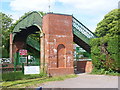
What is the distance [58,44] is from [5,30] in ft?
78.3

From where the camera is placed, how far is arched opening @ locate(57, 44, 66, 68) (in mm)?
16062

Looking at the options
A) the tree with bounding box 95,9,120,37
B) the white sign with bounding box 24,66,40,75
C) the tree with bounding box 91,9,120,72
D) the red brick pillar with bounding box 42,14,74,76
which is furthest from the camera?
the tree with bounding box 95,9,120,37

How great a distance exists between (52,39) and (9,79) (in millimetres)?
5273

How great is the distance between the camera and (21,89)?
9.96m

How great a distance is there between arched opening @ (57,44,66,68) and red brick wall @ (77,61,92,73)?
401 centimetres

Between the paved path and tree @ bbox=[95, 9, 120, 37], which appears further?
tree @ bbox=[95, 9, 120, 37]

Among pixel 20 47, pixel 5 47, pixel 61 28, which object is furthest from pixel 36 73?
pixel 5 47

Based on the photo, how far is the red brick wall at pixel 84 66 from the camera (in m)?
18.9

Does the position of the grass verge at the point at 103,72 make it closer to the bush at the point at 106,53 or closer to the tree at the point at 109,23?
the bush at the point at 106,53

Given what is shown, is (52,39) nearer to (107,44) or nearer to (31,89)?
(107,44)

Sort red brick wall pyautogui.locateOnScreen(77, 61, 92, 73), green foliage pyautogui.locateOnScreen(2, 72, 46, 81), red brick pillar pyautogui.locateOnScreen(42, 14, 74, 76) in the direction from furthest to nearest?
red brick wall pyautogui.locateOnScreen(77, 61, 92, 73)
red brick pillar pyautogui.locateOnScreen(42, 14, 74, 76)
green foliage pyautogui.locateOnScreen(2, 72, 46, 81)

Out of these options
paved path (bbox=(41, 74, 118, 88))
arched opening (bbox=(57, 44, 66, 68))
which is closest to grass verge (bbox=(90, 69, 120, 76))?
paved path (bbox=(41, 74, 118, 88))

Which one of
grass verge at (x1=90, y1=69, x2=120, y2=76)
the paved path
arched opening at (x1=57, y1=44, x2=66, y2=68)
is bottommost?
the paved path

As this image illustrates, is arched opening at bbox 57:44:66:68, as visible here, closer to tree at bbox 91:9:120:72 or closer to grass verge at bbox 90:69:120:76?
tree at bbox 91:9:120:72
